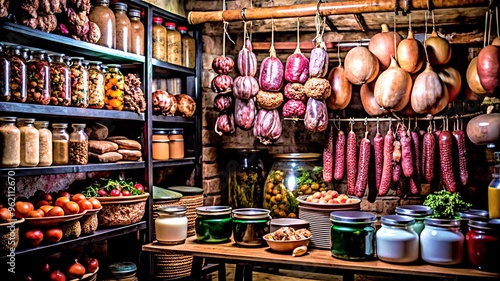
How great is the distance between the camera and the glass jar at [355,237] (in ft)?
8.13

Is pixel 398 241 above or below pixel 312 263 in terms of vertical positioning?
above

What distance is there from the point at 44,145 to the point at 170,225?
81 cm

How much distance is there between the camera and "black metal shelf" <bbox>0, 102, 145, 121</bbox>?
2.37m

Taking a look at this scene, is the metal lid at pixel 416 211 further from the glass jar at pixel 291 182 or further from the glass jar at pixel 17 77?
the glass jar at pixel 17 77

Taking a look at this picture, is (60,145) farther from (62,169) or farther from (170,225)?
(170,225)

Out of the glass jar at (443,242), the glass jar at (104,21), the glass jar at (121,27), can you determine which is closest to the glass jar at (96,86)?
the glass jar at (104,21)

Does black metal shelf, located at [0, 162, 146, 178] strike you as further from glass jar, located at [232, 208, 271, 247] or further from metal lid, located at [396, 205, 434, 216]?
metal lid, located at [396, 205, 434, 216]

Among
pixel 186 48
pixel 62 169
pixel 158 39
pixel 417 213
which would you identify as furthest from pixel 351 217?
pixel 186 48

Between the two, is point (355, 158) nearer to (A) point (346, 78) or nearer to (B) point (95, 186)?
(A) point (346, 78)

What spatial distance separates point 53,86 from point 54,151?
360 mm

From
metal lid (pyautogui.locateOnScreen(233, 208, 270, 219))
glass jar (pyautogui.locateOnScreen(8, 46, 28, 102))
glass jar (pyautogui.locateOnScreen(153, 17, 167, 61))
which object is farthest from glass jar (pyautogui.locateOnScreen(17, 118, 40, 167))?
glass jar (pyautogui.locateOnScreen(153, 17, 167, 61))

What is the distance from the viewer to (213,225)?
112 inches

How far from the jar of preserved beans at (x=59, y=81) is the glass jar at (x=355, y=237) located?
5.24 ft

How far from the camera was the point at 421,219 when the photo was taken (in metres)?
2.56
